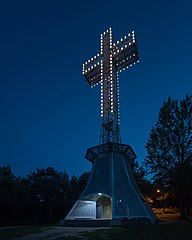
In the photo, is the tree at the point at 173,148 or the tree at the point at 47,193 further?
the tree at the point at 47,193

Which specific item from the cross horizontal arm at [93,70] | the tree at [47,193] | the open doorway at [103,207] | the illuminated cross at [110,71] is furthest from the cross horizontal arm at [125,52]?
the tree at [47,193]

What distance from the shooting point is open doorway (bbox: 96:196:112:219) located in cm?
2223

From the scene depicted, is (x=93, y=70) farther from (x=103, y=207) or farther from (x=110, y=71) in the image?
(x=103, y=207)

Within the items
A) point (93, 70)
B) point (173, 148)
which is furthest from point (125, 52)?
point (173, 148)

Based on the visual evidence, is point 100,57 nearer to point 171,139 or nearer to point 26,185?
point 171,139

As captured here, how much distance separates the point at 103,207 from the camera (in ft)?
74.5

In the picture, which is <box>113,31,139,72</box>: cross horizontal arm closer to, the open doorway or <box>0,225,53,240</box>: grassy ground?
the open doorway

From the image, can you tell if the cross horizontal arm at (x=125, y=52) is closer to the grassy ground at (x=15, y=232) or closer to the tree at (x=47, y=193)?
the grassy ground at (x=15, y=232)

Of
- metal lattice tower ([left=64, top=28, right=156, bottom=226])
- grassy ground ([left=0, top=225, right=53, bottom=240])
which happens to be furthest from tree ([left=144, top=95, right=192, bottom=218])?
grassy ground ([left=0, top=225, right=53, bottom=240])

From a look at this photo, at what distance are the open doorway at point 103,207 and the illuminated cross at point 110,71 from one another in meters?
5.87

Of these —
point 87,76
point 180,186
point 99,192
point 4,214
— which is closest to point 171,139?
point 180,186

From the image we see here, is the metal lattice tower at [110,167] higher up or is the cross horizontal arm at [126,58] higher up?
the cross horizontal arm at [126,58]

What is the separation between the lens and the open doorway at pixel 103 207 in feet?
72.9

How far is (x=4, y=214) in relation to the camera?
1082 inches
